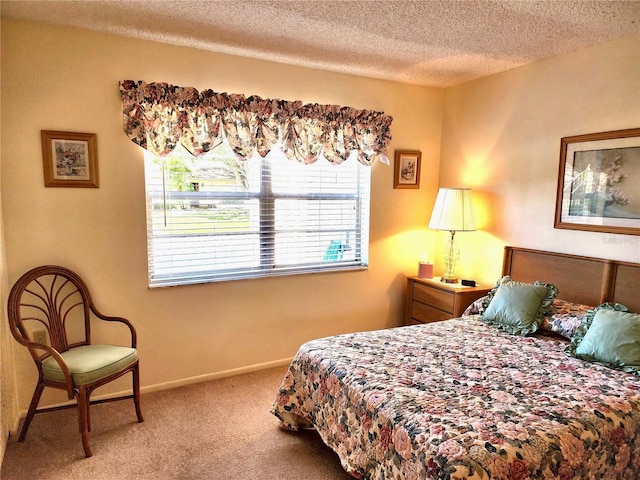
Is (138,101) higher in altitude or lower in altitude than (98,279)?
higher

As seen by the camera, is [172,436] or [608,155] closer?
[172,436]

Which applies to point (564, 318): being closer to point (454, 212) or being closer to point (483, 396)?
point (483, 396)

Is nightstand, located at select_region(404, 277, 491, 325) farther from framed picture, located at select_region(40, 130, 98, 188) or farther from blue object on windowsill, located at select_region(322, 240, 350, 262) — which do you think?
framed picture, located at select_region(40, 130, 98, 188)

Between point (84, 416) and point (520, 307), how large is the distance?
8.77 ft

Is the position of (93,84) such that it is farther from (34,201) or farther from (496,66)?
(496,66)

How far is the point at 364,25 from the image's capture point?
2.47 metres

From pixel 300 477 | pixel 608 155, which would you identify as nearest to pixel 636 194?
pixel 608 155

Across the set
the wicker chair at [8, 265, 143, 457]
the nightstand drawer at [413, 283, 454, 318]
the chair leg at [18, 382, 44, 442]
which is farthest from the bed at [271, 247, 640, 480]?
the chair leg at [18, 382, 44, 442]

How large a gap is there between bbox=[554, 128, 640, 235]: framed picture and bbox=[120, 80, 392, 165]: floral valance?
1.42 metres

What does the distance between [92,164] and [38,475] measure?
1.77 m

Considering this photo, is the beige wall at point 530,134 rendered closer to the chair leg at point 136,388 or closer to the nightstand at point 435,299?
the nightstand at point 435,299

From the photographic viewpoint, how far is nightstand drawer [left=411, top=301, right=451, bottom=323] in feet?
11.5

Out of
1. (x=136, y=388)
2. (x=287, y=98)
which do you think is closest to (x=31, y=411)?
(x=136, y=388)

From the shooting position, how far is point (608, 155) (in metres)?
2.70
